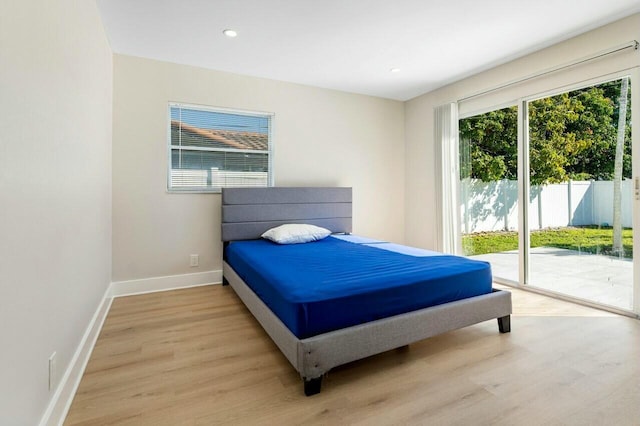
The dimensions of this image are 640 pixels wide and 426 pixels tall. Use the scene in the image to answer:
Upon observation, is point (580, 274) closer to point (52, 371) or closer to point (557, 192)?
point (557, 192)

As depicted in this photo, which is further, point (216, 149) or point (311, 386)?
point (216, 149)

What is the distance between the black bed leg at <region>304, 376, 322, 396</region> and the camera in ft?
5.47

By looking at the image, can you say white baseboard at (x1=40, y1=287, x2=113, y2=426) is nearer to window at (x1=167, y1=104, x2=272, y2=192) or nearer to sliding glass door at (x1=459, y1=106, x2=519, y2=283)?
window at (x1=167, y1=104, x2=272, y2=192)

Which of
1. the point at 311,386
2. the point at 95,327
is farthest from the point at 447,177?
the point at 95,327

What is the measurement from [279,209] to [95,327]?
214 centimetres

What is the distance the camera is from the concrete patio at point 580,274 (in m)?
2.86

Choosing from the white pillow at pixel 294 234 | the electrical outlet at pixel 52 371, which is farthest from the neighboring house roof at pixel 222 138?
the electrical outlet at pixel 52 371

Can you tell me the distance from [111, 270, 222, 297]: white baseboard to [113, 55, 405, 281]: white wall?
6cm

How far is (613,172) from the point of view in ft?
9.56

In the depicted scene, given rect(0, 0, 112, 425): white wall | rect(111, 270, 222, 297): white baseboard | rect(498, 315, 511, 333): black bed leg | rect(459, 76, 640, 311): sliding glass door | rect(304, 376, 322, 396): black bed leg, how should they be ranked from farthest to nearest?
1. rect(111, 270, 222, 297): white baseboard
2. rect(459, 76, 640, 311): sliding glass door
3. rect(498, 315, 511, 333): black bed leg
4. rect(304, 376, 322, 396): black bed leg
5. rect(0, 0, 112, 425): white wall

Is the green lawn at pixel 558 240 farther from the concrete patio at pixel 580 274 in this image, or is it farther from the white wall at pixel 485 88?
the white wall at pixel 485 88

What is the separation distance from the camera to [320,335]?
171cm

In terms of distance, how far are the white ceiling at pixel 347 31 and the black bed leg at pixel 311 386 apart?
Answer: 8.73 ft

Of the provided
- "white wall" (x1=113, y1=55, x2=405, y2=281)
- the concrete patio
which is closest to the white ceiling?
"white wall" (x1=113, y1=55, x2=405, y2=281)
